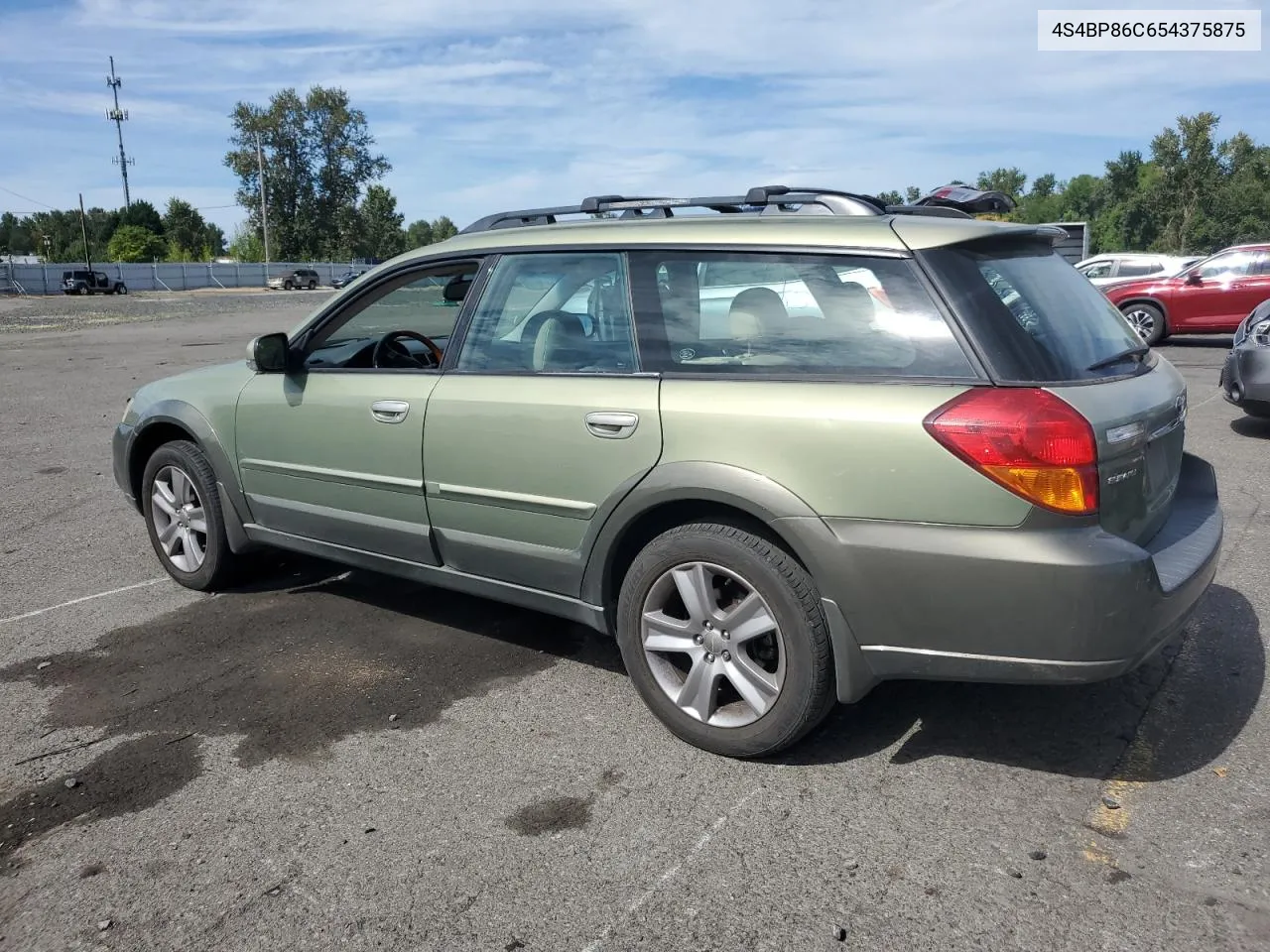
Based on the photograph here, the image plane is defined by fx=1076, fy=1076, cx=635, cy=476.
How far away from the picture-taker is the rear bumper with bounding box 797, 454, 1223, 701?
9.59 ft

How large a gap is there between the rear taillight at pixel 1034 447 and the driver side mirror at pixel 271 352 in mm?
2950

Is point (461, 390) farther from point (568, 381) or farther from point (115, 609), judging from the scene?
point (115, 609)

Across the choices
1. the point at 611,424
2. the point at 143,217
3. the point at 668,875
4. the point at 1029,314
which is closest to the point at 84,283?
the point at 143,217

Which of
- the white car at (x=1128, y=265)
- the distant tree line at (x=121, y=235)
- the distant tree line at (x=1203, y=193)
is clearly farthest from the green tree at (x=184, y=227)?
the white car at (x=1128, y=265)

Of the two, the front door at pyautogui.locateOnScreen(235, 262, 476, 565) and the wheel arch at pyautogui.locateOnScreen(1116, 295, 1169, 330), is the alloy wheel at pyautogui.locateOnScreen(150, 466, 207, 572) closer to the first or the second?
the front door at pyautogui.locateOnScreen(235, 262, 476, 565)

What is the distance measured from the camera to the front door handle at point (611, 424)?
141 inches

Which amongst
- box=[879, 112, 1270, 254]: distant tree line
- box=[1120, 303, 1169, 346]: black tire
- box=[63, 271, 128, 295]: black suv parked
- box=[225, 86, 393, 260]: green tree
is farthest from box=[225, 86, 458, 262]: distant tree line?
box=[1120, 303, 1169, 346]: black tire

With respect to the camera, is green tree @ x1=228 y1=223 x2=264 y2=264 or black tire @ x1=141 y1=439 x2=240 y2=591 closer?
black tire @ x1=141 y1=439 x2=240 y2=591

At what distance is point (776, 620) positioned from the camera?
10.8 feet

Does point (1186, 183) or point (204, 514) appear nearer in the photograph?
point (204, 514)

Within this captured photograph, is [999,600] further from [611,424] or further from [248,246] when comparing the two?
[248,246]

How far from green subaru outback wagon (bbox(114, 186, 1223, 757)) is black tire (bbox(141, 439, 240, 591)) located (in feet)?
2.26

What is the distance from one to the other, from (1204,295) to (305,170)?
87890mm

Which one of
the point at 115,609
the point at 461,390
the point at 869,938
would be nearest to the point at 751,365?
the point at 461,390
